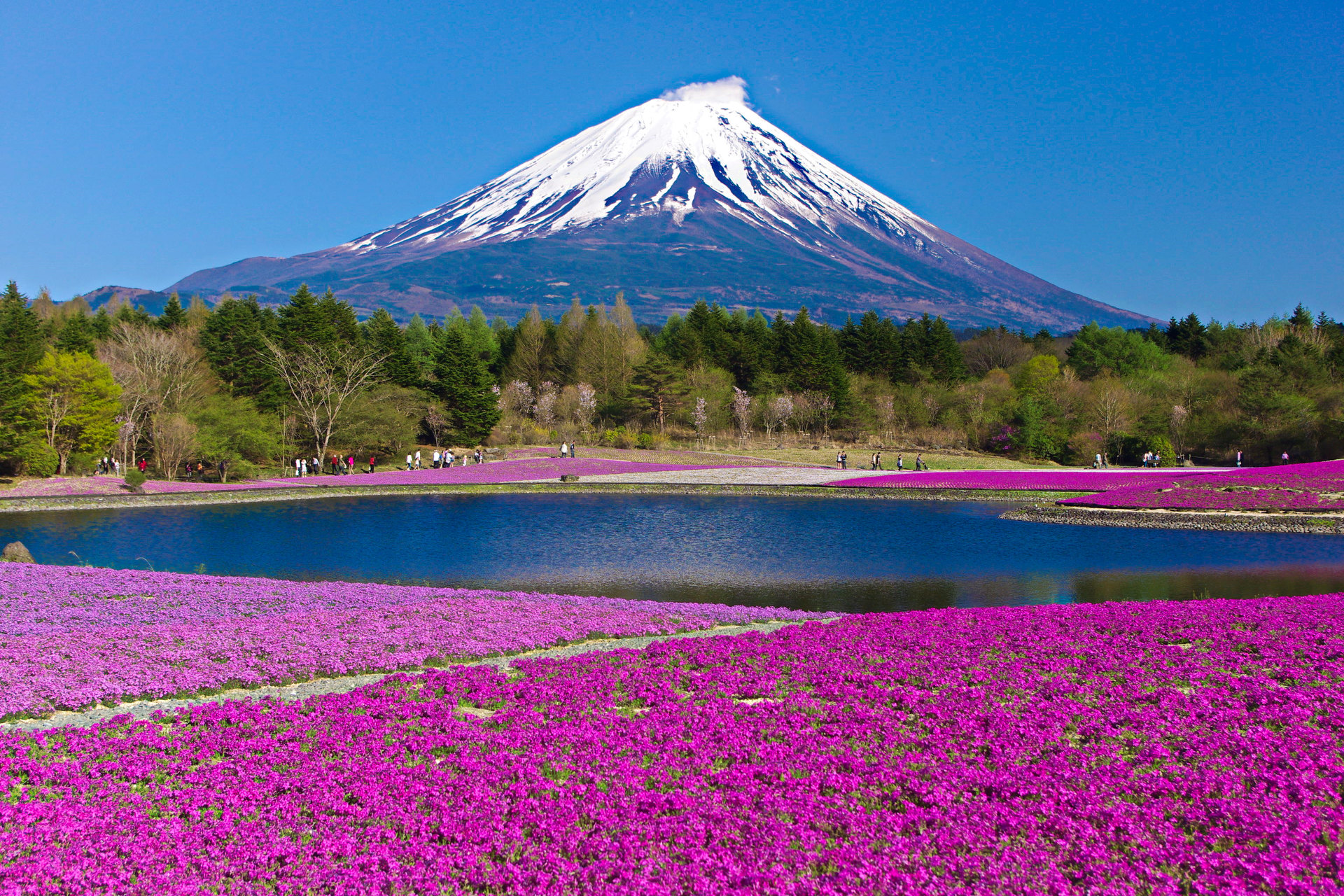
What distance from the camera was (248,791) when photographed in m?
6.74

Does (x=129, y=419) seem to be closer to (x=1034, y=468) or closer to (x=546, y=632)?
(x=546, y=632)

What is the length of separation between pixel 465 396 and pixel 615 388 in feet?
56.4

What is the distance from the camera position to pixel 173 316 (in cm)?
7181

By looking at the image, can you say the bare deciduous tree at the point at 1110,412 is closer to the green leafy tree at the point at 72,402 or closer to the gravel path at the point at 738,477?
the gravel path at the point at 738,477

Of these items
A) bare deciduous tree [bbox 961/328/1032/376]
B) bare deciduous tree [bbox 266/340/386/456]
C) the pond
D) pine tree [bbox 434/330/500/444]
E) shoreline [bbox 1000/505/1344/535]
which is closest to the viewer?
the pond

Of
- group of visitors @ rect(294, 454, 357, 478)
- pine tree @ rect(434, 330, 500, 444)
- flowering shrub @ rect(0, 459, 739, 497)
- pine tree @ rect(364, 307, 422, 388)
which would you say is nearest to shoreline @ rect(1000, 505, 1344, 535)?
flowering shrub @ rect(0, 459, 739, 497)

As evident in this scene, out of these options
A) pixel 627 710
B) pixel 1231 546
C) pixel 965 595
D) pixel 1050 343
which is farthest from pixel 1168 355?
pixel 627 710

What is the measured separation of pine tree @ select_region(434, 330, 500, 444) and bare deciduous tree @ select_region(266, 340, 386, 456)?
18.9ft

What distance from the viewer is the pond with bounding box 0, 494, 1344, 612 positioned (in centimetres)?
1944

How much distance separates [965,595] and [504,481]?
30206 millimetres

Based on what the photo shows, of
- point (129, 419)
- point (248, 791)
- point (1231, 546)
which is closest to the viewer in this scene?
point (248, 791)

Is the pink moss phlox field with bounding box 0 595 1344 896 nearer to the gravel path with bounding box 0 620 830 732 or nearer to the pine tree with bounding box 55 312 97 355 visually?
the gravel path with bounding box 0 620 830 732

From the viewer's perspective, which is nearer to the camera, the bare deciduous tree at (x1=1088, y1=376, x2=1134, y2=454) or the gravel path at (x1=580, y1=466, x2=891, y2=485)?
the gravel path at (x1=580, y1=466, x2=891, y2=485)

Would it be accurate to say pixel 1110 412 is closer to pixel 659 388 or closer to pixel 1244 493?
pixel 1244 493
